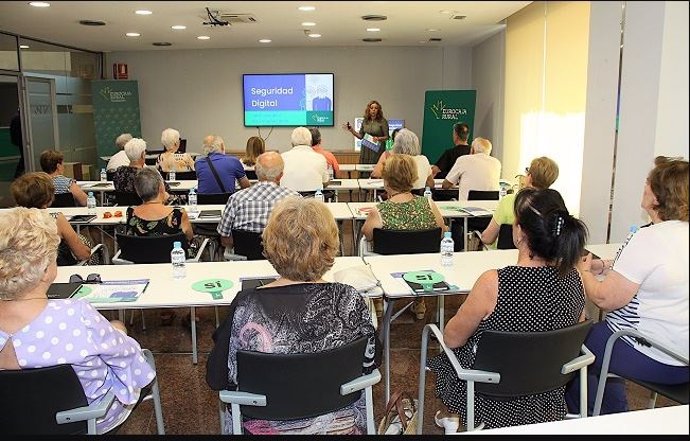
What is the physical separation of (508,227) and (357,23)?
2359 mm

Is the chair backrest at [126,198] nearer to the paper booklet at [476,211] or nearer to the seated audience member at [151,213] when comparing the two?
the seated audience member at [151,213]

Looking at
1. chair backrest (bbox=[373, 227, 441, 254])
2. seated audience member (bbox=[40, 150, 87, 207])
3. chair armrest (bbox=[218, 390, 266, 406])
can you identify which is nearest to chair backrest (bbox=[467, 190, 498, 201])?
chair backrest (bbox=[373, 227, 441, 254])

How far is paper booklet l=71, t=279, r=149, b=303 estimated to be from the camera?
209cm

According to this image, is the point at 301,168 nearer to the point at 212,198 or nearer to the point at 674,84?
the point at 212,198

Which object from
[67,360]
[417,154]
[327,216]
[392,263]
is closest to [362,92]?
[417,154]

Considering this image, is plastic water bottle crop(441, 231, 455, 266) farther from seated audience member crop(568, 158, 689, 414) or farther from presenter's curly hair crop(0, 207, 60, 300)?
presenter's curly hair crop(0, 207, 60, 300)

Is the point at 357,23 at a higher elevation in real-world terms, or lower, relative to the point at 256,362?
higher

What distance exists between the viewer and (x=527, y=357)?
5.29ft

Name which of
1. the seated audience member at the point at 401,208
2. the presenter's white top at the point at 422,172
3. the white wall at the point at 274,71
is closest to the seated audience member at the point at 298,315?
the white wall at the point at 274,71

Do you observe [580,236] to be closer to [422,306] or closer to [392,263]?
[392,263]

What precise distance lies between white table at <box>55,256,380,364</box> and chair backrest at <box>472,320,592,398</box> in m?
0.56

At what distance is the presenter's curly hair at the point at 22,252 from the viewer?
148 cm

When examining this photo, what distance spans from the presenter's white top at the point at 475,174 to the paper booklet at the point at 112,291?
268 centimetres

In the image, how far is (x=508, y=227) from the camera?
302cm
